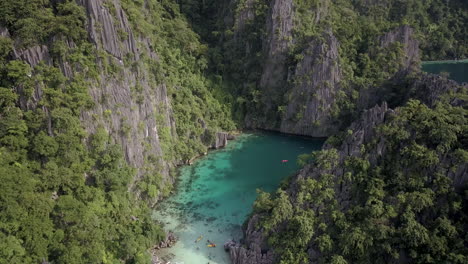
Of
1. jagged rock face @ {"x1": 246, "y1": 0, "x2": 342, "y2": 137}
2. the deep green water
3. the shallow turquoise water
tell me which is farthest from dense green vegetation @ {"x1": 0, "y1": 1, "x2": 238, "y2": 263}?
the deep green water

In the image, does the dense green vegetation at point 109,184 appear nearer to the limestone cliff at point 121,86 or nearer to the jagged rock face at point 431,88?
the limestone cliff at point 121,86

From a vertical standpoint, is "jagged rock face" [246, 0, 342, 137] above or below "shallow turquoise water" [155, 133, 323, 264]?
above

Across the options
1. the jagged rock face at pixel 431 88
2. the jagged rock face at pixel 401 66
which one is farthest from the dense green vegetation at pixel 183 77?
the jagged rock face at pixel 431 88

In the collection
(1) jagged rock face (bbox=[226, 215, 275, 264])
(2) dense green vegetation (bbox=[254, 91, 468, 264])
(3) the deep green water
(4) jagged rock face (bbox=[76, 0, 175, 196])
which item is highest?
(3) the deep green water

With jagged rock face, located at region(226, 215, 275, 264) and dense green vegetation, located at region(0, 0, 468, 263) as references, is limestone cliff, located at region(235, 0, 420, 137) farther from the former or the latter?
jagged rock face, located at region(226, 215, 275, 264)

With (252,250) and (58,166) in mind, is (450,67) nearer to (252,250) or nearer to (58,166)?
(252,250)

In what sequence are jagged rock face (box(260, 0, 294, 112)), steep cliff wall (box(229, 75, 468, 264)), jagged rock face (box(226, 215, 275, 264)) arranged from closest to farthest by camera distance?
steep cliff wall (box(229, 75, 468, 264)) → jagged rock face (box(226, 215, 275, 264)) → jagged rock face (box(260, 0, 294, 112))

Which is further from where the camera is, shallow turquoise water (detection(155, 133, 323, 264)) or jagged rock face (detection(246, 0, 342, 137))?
jagged rock face (detection(246, 0, 342, 137))
